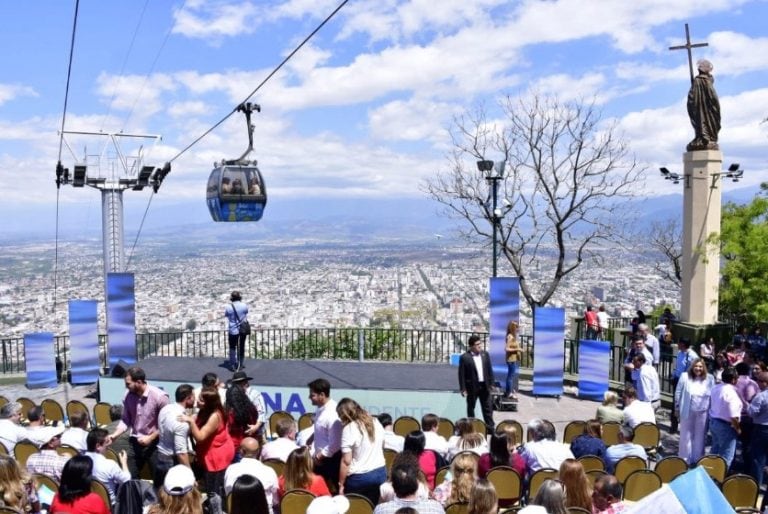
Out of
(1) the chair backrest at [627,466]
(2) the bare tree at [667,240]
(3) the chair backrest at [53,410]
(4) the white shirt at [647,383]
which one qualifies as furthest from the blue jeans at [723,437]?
(2) the bare tree at [667,240]

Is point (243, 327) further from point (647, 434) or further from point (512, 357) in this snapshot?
point (647, 434)

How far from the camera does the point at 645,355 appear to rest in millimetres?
12609

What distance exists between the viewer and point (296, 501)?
19.0 ft

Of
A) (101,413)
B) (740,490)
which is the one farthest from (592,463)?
(101,413)

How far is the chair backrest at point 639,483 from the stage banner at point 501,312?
7.35 metres

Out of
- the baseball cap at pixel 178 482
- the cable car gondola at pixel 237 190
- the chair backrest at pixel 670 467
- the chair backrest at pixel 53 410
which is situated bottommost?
the chair backrest at pixel 53 410

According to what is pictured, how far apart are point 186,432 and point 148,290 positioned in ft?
168

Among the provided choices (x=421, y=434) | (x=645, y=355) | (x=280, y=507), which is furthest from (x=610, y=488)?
(x=645, y=355)

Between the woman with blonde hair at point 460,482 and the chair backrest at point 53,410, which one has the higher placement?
the woman with blonde hair at point 460,482

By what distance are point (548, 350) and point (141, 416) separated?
9186 mm

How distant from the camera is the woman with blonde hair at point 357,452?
260 inches

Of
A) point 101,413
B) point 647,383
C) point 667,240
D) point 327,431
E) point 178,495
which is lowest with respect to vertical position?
point 101,413

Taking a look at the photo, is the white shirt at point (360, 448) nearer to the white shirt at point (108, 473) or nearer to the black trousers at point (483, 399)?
the white shirt at point (108, 473)

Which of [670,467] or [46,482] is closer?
[46,482]
